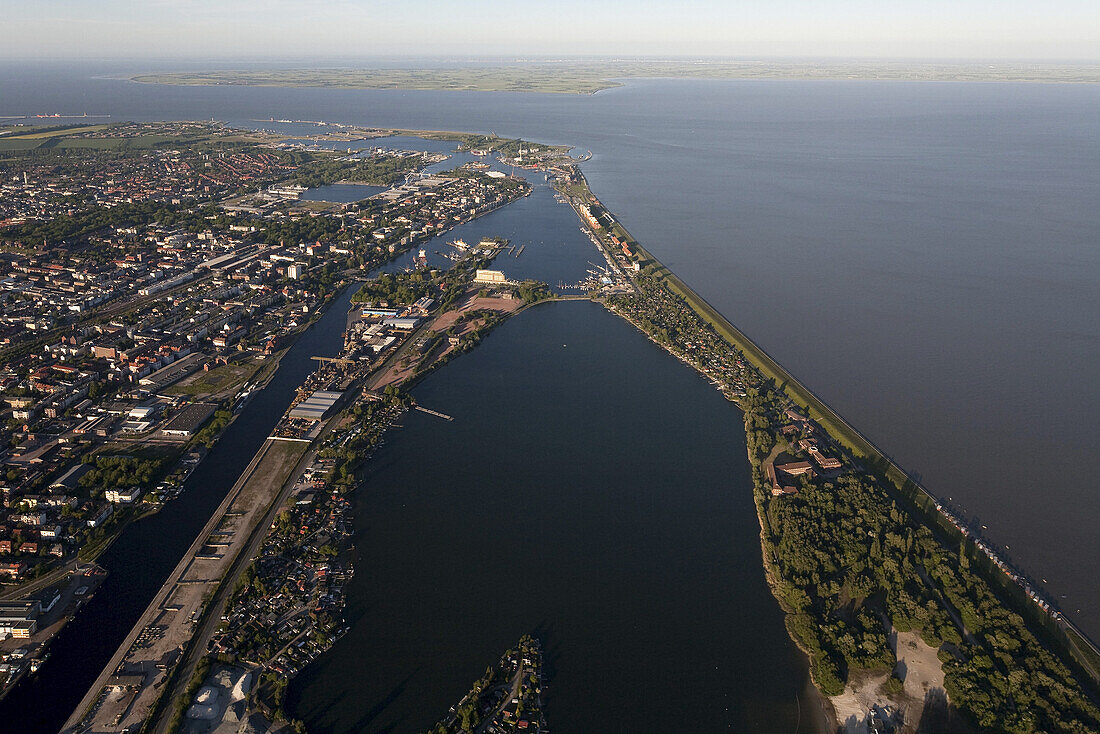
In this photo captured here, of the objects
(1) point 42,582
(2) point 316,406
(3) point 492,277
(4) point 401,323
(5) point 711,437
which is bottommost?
(5) point 711,437

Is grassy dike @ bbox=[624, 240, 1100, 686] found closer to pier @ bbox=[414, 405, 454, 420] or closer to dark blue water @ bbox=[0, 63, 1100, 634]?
dark blue water @ bbox=[0, 63, 1100, 634]

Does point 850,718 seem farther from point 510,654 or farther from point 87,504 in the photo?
point 87,504

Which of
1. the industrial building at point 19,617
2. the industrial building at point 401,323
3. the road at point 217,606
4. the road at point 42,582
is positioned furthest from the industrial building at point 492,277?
the industrial building at point 19,617

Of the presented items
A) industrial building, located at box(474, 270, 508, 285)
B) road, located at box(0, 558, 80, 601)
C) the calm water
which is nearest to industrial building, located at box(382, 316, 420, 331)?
the calm water

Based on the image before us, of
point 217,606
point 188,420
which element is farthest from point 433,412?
point 217,606

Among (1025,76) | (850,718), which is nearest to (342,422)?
(850,718)

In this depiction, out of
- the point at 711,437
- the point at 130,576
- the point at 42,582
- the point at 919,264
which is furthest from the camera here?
the point at 919,264

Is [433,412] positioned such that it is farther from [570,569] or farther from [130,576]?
[130,576]

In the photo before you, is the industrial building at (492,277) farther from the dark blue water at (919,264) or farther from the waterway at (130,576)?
the waterway at (130,576)
